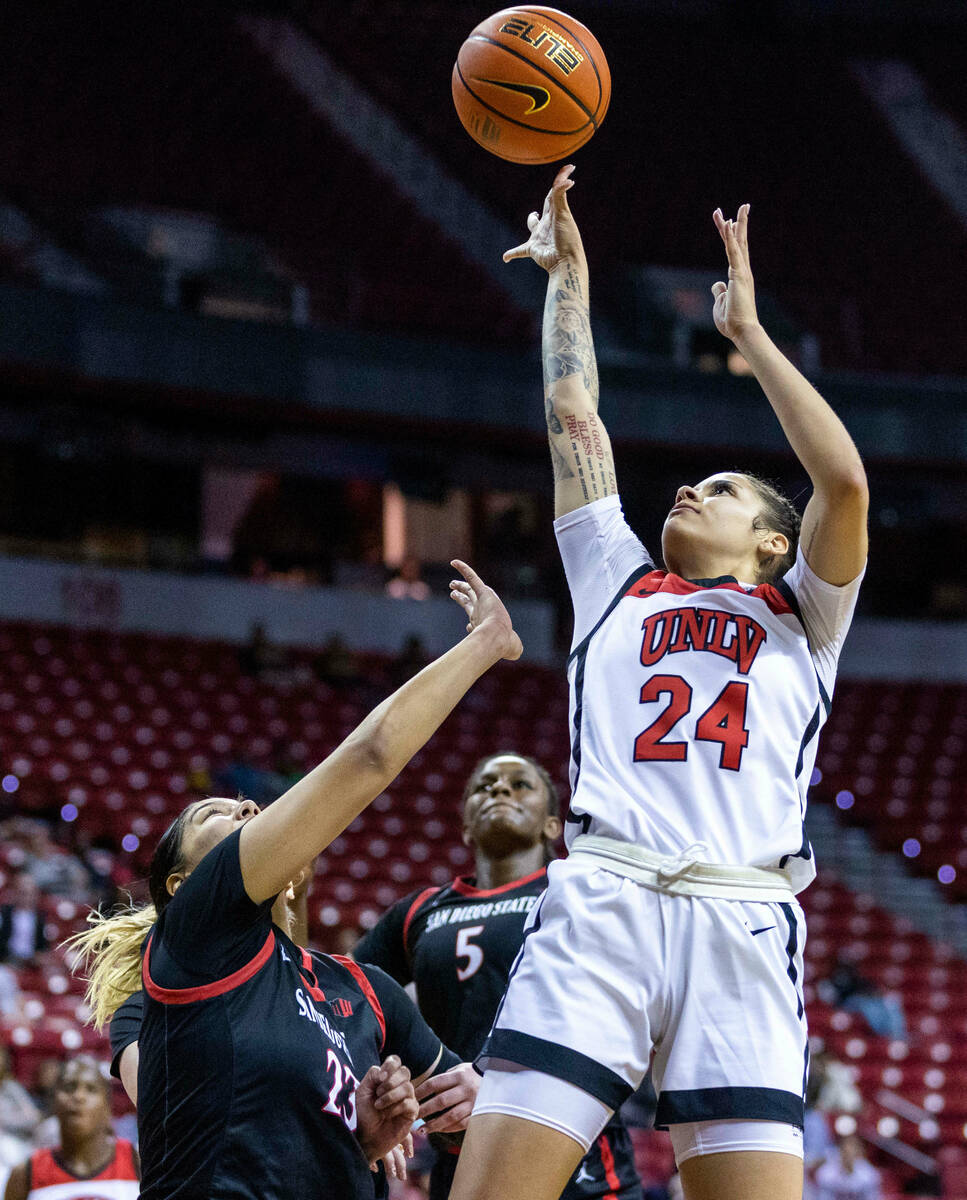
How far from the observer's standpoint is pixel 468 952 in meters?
4.15

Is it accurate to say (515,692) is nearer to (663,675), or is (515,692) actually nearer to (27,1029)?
(27,1029)

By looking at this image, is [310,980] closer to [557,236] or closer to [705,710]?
[705,710]

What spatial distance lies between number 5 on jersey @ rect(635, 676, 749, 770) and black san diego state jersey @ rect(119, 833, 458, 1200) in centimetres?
72

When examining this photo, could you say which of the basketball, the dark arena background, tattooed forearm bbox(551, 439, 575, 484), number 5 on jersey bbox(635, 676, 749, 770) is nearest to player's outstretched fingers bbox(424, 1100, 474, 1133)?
number 5 on jersey bbox(635, 676, 749, 770)

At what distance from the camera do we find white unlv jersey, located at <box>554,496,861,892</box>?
2641 millimetres

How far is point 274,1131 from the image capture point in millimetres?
2609

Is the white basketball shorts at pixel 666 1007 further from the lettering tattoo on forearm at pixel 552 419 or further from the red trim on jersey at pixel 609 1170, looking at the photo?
the red trim on jersey at pixel 609 1170

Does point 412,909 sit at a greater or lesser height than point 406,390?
lesser

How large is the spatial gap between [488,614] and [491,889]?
74.9 inches

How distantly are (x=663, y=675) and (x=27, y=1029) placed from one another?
6726 millimetres

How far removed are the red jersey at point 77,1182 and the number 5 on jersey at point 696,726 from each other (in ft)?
8.32

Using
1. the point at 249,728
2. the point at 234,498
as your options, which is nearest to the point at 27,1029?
the point at 249,728

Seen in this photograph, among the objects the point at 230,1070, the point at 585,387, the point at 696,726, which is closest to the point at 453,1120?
the point at 230,1070

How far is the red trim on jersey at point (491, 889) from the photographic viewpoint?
14.3 feet
